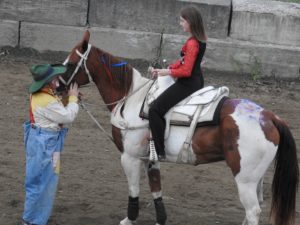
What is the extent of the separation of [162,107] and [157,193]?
93 centimetres

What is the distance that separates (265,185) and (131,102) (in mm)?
2228

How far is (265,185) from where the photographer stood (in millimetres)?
7988

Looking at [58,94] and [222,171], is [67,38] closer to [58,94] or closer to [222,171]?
[222,171]

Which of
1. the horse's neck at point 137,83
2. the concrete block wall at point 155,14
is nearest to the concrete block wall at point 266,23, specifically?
the concrete block wall at point 155,14

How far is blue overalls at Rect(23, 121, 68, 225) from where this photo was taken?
6.22 meters

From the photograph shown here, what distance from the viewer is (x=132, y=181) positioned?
6.56 metres

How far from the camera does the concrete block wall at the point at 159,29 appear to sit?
11.7 m

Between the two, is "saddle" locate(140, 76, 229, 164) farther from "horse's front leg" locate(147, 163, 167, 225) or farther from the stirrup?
"horse's front leg" locate(147, 163, 167, 225)

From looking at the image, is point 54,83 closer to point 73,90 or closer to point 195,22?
point 73,90

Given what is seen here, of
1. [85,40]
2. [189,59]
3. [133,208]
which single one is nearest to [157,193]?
[133,208]

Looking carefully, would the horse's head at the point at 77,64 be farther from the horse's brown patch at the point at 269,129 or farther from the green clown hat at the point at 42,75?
the horse's brown patch at the point at 269,129

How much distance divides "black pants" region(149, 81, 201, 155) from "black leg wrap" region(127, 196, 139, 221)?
0.61 m

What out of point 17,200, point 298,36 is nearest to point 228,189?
point 17,200

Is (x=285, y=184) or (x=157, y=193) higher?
(x=285, y=184)
